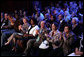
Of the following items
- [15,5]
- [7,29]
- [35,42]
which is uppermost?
[15,5]

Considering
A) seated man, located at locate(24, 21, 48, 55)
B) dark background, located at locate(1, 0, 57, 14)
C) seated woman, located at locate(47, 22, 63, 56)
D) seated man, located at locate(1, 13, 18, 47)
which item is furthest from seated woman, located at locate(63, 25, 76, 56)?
dark background, located at locate(1, 0, 57, 14)

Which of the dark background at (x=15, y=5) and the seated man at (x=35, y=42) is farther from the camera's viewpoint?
the dark background at (x=15, y=5)

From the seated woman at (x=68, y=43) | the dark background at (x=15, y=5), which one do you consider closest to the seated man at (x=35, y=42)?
the seated woman at (x=68, y=43)

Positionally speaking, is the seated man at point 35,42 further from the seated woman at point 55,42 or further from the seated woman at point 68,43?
the seated woman at point 68,43

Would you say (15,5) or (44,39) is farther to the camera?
(15,5)

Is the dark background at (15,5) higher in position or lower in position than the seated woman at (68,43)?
higher

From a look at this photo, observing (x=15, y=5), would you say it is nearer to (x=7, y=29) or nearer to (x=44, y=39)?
(x=7, y=29)

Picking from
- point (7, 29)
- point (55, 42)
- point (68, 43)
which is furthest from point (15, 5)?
point (68, 43)

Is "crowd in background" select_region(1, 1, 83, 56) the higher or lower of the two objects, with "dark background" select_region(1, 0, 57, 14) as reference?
lower

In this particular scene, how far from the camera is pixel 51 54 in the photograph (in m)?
3.88

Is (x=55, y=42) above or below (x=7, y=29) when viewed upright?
below

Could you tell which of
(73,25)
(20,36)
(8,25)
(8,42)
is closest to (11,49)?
(8,42)

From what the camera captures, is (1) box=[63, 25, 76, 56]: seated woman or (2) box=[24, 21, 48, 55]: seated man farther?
(2) box=[24, 21, 48, 55]: seated man

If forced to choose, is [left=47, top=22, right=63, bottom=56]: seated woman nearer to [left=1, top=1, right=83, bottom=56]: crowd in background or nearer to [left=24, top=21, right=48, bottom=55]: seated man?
[left=1, top=1, right=83, bottom=56]: crowd in background
